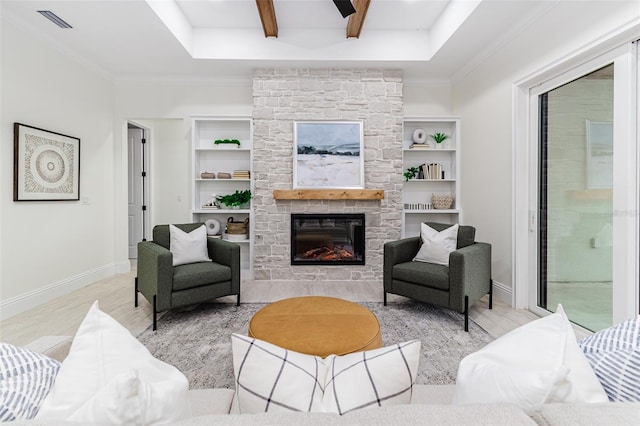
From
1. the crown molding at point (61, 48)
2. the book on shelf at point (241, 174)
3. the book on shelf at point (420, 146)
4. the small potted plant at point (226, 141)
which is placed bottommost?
the book on shelf at point (241, 174)

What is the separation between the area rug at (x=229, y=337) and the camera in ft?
6.81

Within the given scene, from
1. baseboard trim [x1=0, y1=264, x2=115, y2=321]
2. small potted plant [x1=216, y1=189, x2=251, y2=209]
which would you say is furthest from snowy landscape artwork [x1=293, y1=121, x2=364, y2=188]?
baseboard trim [x1=0, y1=264, x2=115, y2=321]

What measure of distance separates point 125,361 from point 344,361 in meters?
0.50

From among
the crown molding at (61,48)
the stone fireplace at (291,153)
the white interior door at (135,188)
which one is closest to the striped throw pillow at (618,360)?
the stone fireplace at (291,153)

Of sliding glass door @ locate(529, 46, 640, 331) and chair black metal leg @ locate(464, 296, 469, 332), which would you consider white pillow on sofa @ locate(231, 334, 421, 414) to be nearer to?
chair black metal leg @ locate(464, 296, 469, 332)

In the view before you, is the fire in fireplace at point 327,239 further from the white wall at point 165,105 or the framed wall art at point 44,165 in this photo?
the framed wall art at point 44,165

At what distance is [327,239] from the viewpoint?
4395 millimetres

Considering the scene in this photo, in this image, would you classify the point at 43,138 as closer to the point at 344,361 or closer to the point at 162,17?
the point at 162,17

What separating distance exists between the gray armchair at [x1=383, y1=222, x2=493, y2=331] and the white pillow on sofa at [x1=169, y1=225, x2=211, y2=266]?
193 centimetres

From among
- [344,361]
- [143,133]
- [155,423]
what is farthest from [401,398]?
[143,133]

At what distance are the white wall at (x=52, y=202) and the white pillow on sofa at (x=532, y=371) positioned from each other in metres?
4.05

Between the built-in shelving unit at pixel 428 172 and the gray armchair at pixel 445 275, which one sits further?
the built-in shelving unit at pixel 428 172

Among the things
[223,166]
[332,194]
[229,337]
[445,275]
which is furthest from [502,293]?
[223,166]

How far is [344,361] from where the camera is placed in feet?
2.58
